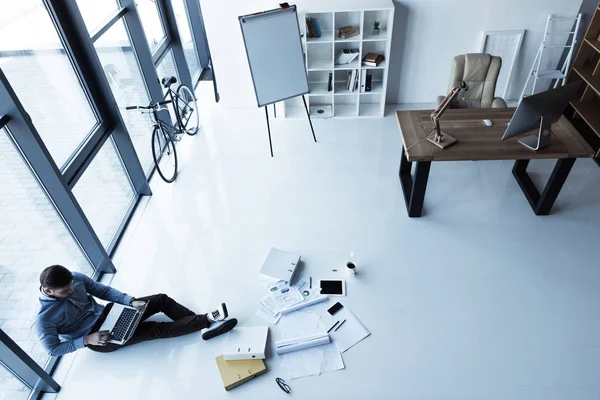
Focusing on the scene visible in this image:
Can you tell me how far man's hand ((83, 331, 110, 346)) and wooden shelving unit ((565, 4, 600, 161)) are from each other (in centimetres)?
→ 534

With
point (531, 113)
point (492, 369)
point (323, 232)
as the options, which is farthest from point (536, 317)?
point (323, 232)

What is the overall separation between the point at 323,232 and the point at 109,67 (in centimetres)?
297

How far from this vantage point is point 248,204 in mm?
4578

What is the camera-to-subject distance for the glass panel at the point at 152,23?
16.8ft

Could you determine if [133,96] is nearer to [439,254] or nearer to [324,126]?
[324,126]

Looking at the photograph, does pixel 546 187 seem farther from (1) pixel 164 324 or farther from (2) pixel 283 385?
(1) pixel 164 324

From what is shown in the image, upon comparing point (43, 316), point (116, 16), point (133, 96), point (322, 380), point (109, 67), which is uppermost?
point (116, 16)

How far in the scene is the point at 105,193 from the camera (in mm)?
4395

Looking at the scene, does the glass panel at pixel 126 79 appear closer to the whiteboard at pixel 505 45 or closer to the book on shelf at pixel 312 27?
the book on shelf at pixel 312 27

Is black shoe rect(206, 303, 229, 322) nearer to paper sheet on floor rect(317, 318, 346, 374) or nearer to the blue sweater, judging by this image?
the blue sweater

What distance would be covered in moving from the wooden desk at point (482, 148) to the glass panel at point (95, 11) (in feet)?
10.6

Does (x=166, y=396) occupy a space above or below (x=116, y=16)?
below

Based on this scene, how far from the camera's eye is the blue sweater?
9.20 feet

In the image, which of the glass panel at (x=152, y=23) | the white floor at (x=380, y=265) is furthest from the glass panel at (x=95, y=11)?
the white floor at (x=380, y=265)
